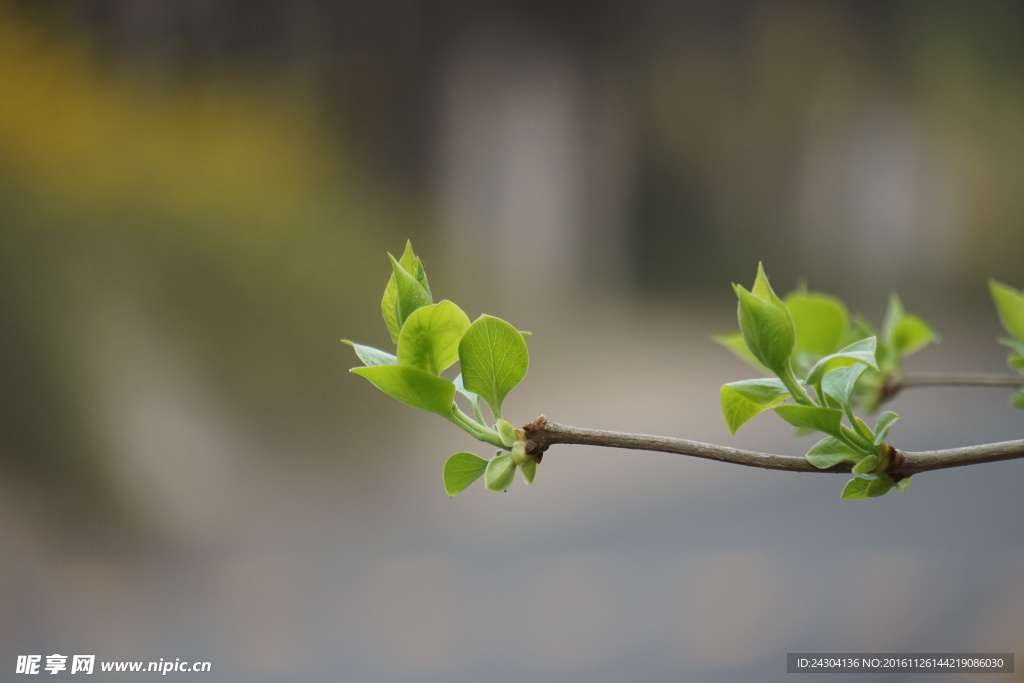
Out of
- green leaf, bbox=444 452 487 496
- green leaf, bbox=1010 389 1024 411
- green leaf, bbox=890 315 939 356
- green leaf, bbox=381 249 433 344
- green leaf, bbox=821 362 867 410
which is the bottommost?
green leaf, bbox=444 452 487 496

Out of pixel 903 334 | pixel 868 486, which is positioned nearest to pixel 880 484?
pixel 868 486

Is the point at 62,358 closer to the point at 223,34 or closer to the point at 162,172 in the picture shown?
the point at 162,172

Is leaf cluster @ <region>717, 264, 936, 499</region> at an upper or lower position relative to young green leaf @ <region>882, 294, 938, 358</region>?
lower

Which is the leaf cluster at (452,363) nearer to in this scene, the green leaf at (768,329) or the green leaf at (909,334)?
the green leaf at (768,329)

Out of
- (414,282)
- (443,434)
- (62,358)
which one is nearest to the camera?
(414,282)

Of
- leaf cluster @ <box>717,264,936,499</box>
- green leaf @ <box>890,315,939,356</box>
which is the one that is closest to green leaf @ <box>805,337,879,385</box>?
leaf cluster @ <box>717,264,936,499</box>

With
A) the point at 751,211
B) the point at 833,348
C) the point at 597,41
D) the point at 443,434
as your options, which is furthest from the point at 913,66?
the point at 833,348

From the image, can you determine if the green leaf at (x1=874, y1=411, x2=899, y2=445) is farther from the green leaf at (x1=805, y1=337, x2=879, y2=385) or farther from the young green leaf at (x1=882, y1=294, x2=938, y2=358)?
the young green leaf at (x1=882, y1=294, x2=938, y2=358)

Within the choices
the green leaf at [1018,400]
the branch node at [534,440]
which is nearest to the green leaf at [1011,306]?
the green leaf at [1018,400]

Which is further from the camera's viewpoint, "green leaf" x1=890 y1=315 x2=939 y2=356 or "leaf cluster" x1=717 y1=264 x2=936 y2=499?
"green leaf" x1=890 y1=315 x2=939 y2=356
